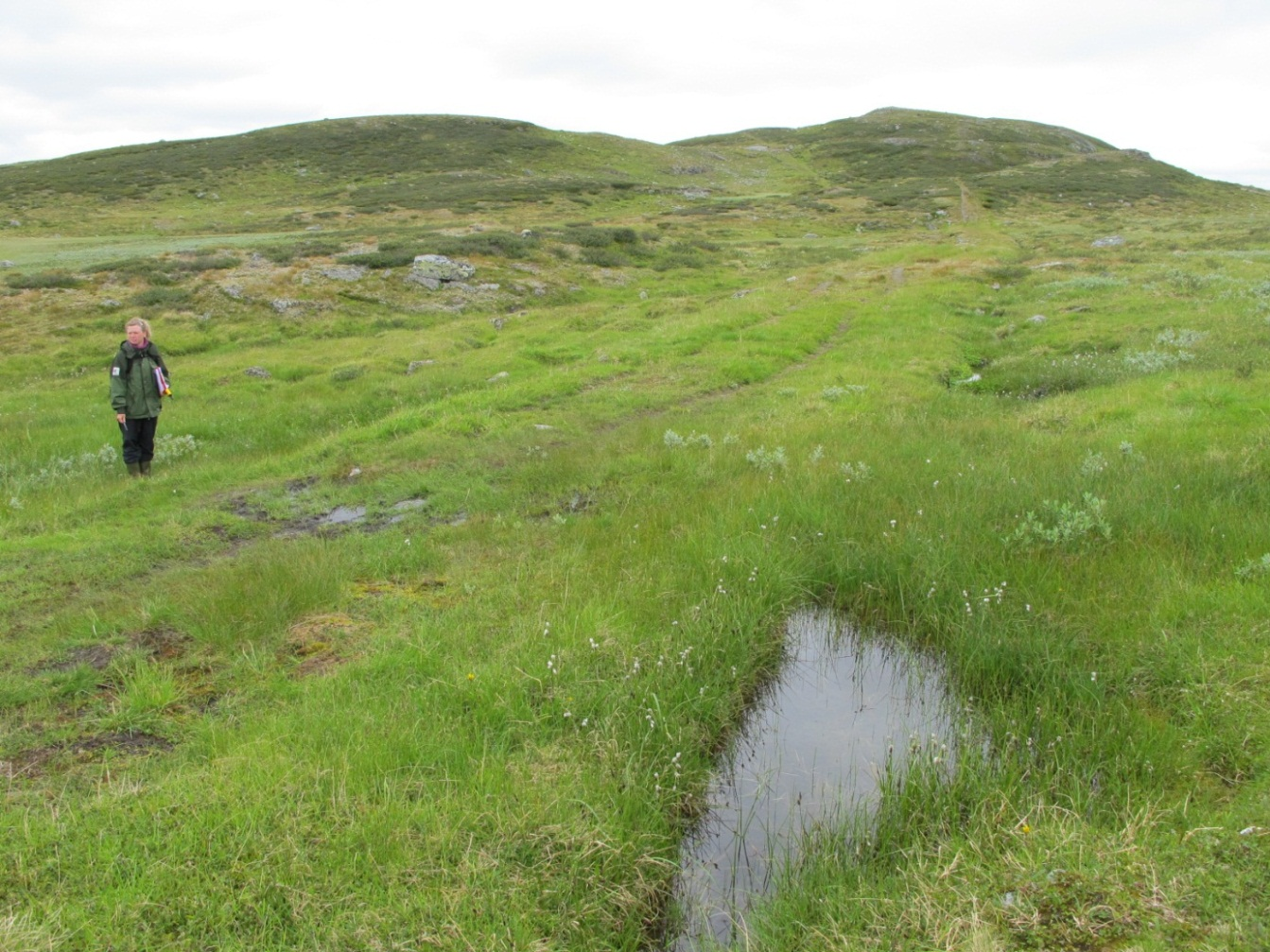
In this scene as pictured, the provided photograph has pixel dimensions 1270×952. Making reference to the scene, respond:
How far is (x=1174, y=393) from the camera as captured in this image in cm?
1295

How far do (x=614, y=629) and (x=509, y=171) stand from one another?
259ft

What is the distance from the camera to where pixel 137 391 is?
1251 cm

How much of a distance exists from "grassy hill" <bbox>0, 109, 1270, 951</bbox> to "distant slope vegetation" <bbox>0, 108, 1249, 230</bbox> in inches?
1687

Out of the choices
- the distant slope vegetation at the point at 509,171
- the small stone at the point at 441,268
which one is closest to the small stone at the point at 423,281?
the small stone at the point at 441,268

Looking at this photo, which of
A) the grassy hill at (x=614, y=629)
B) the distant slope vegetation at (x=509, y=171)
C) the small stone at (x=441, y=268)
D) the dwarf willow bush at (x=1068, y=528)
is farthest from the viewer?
the distant slope vegetation at (x=509, y=171)

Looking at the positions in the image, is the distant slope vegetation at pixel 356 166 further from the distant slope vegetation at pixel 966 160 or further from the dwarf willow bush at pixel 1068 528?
the dwarf willow bush at pixel 1068 528

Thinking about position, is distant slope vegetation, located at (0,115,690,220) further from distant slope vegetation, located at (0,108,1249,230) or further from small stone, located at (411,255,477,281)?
small stone, located at (411,255,477,281)

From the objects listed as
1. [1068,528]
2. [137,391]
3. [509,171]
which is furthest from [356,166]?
[1068,528]

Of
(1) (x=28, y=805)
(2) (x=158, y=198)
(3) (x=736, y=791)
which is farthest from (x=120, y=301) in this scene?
(2) (x=158, y=198)

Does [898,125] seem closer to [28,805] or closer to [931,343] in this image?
[931,343]

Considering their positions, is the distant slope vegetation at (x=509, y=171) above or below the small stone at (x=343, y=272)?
above

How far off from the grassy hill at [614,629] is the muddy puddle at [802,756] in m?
0.18

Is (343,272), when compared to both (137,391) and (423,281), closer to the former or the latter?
(423,281)

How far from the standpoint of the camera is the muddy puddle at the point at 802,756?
4.52m
